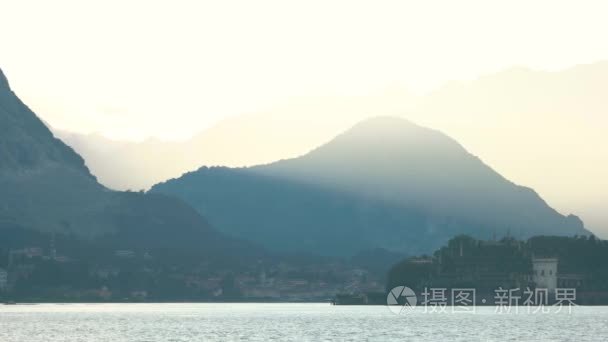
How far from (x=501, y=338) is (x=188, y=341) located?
139 feet

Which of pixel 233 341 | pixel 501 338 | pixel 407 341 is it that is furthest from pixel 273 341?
pixel 501 338

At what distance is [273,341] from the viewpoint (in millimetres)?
198000

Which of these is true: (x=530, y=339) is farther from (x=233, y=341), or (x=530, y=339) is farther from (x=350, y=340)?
(x=233, y=341)

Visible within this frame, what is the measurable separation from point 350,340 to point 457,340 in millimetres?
14214

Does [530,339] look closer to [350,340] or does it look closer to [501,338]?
[501,338]

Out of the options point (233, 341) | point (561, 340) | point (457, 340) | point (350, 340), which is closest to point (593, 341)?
point (561, 340)

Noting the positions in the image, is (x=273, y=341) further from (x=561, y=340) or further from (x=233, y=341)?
(x=561, y=340)

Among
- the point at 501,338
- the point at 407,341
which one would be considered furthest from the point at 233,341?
the point at 501,338

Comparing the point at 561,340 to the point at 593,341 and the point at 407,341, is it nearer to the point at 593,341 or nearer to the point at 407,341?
the point at 593,341

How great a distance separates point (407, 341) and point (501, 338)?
14.1 metres

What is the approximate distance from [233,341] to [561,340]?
43651 mm

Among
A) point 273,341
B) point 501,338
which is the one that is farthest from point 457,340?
point 273,341

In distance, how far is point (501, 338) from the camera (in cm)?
19875

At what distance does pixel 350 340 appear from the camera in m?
197
